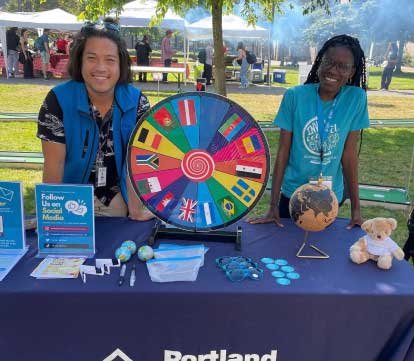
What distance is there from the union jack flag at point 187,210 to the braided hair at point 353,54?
3.16ft

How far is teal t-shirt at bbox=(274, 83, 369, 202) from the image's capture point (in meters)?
2.00

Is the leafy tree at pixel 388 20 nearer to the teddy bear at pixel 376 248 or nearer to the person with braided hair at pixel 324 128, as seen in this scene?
the person with braided hair at pixel 324 128

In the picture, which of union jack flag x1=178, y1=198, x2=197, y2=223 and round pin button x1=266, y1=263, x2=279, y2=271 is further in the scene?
union jack flag x1=178, y1=198, x2=197, y2=223

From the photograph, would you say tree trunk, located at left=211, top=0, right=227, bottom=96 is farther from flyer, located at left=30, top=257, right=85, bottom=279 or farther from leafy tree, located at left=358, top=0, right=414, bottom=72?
leafy tree, located at left=358, top=0, right=414, bottom=72

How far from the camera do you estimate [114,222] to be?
2012 millimetres

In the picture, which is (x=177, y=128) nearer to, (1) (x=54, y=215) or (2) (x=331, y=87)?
(1) (x=54, y=215)

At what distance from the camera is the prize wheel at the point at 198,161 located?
1.69 metres

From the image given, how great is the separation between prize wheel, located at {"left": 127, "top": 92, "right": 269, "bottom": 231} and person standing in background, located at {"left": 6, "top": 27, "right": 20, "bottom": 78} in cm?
1446

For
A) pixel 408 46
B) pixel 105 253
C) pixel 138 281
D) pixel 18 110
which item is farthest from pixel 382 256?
pixel 408 46

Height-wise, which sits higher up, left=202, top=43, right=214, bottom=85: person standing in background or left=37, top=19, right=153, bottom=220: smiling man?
left=202, top=43, right=214, bottom=85: person standing in background

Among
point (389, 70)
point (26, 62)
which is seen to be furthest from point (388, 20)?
point (26, 62)

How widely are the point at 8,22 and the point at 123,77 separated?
1324 cm

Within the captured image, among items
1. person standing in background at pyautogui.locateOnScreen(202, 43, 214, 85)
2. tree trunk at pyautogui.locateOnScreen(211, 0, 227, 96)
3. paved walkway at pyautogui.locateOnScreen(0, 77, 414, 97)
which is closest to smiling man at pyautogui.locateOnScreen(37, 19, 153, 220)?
tree trunk at pyautogui.locateOnScreen(211, 0, 227, 96)

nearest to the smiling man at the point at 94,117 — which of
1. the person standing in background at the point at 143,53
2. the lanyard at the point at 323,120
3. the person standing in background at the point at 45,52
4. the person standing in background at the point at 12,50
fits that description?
the lanyard at the point at 323,120
